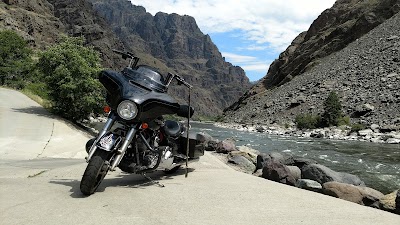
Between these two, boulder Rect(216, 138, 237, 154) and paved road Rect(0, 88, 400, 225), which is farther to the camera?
boulder Rect(216, 138, 237, 154)

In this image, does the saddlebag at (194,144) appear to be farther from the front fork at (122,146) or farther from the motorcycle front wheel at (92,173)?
the motorcycle front wheel at (92,173)

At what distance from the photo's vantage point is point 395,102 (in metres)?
50.9

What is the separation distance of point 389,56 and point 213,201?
69.7 metres

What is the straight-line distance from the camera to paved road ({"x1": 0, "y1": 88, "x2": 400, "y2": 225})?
14.9 feet

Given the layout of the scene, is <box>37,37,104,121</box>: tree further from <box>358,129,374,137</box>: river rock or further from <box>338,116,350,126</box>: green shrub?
<box>338,116,350,126</box>: green shrub

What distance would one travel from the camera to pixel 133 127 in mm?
5754

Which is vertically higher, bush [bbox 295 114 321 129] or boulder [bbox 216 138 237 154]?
bush [bbox 295 114 321 129]

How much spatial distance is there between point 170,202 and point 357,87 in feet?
209

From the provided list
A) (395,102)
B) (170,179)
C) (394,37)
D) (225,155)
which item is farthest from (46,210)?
(394,37)

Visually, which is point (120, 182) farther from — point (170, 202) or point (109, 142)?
point (170, 202)

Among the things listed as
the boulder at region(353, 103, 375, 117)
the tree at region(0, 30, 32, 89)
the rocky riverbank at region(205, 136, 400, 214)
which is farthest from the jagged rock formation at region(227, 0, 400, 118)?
the rocky riverbank at region(205, 136, 400, 214)

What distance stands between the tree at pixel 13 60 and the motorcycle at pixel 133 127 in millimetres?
36482

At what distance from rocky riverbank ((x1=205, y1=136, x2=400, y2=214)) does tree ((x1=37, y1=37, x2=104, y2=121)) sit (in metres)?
8.47

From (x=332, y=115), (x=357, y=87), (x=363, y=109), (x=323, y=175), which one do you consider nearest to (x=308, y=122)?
(x=332, y=115)
